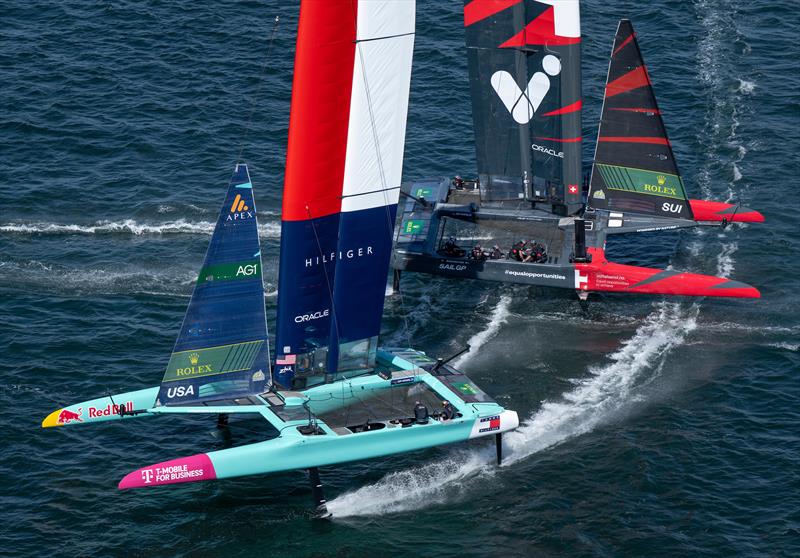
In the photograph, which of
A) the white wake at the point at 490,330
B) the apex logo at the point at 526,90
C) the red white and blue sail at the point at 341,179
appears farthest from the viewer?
the apex logo at the point at 526,90

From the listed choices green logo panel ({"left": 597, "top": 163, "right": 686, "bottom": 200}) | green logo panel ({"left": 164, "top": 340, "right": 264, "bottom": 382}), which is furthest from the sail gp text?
green logo panel ({"left": 597, "top": 163, "right": 686, "bottom": 200})

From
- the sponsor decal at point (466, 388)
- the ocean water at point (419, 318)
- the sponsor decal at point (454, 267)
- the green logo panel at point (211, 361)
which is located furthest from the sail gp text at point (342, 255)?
the sponsor decal at point (454, 267)

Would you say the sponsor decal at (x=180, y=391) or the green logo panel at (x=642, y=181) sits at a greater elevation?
the green logo panel at (x=642, y=181)

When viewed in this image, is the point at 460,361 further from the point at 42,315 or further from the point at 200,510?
the point at 42,315

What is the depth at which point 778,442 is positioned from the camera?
49.1 m

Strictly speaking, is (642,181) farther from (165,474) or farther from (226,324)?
(165,474)

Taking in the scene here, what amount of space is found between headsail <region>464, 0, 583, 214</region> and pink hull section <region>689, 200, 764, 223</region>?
6.41m

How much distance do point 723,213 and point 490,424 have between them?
75.5 feet

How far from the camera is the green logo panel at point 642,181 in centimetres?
6169

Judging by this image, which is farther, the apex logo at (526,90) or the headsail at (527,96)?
the apex logo at (526,90)

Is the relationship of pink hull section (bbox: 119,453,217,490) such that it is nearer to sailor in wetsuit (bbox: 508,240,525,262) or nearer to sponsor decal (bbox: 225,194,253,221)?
sponsor decal (bbox: 225,194,253,221)

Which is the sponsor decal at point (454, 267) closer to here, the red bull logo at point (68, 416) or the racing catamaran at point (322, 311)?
the racing catamaran at point (322, 311)

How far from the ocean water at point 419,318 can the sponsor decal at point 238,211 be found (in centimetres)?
894

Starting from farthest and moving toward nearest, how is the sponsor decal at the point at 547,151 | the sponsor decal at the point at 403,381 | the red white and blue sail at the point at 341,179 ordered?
the sponsor decal at the point at 547,151
the sponsor decal at the point at 403,381
the red white and blue sail at the point at 341,179
